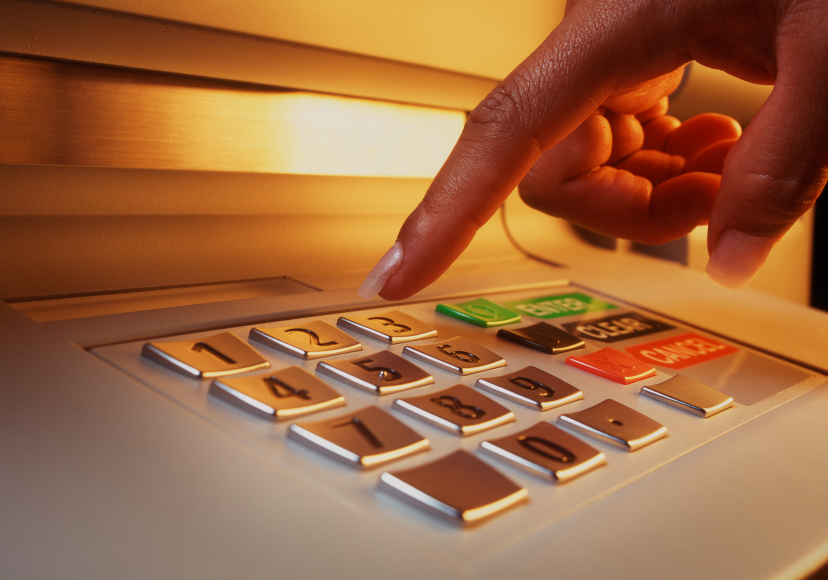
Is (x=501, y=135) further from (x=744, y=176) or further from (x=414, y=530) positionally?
(x=414, y=530)

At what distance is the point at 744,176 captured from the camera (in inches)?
18.8

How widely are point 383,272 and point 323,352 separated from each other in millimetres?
123

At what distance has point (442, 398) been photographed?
1.29 ft

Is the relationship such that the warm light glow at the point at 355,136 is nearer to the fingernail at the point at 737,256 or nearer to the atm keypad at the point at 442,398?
the atm keypad at the point at 442,398

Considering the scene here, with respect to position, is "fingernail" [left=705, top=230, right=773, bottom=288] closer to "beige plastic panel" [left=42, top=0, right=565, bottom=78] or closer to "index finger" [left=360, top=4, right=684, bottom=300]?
"index finger" [left=360, top=4, right=684, bottom=300]

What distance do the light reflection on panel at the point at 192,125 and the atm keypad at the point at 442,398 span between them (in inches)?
7.3

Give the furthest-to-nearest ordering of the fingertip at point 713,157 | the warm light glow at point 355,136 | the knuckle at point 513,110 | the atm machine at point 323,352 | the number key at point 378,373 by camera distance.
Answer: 1. the fingertip at point 713,157
2. the warm light glow at point 355,136
3. the knuckle at point 513,110
4. the number key at point 378,373
5. the atm machine at point 323,352

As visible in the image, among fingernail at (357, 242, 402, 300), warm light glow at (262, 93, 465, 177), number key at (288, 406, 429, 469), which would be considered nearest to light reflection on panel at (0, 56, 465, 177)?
warm light glow at (262, 93, 465, 177)

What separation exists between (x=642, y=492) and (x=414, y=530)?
0.44 feet

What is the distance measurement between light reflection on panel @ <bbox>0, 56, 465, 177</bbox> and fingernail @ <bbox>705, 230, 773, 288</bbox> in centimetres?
36

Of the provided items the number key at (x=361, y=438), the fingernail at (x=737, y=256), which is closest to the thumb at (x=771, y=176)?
the fingernail at (x=737, y=256)

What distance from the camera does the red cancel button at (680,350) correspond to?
0.57m

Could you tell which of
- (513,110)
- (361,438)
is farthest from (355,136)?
(361,438)

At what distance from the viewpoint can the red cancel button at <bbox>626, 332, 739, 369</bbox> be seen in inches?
22.3
